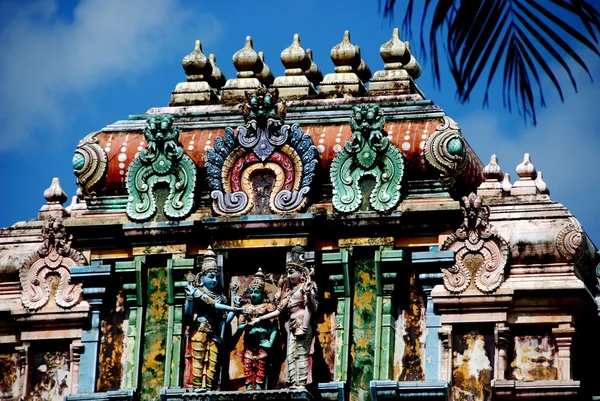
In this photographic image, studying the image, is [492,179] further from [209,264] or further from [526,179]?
[209,264]

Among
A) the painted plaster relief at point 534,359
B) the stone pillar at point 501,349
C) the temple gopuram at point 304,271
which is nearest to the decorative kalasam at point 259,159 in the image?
the temple gopuram at point 304,271

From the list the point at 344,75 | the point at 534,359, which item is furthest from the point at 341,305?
the point at 344,75

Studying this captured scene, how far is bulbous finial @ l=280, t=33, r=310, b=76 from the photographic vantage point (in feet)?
74.0

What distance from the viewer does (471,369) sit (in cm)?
1970

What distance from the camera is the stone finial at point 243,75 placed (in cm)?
2258

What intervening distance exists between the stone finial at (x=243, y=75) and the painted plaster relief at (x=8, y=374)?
208 inches

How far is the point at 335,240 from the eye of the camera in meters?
19.8

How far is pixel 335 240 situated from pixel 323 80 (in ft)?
11.7

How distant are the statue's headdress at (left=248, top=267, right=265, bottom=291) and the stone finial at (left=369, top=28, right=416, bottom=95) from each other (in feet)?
12.2

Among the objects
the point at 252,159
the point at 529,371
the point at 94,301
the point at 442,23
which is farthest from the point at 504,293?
the point at 442,23

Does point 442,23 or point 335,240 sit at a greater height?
point 335,240

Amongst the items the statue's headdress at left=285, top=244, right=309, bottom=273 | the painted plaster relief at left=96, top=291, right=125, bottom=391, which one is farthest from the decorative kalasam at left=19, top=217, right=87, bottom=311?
the statue's headdress at left=285, top=244, right=309, bottom=273

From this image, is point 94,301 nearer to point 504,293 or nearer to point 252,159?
point 252,159

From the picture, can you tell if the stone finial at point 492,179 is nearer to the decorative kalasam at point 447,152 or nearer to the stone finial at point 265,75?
the decorative kalasam at point 447,152
